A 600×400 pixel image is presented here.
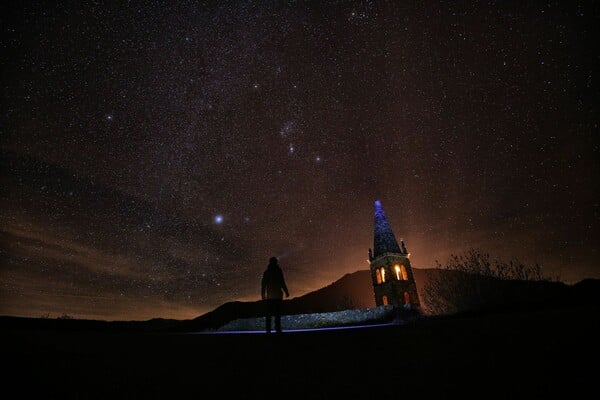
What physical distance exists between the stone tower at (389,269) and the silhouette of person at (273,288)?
1144 inches

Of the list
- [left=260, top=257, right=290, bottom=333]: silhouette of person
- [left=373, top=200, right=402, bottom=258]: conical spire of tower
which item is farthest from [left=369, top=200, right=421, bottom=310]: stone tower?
[left=260, top=257, right=290, bottom=333]: silhouette of person

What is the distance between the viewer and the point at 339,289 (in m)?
158

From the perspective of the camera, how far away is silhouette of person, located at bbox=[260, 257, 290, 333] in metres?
7.83

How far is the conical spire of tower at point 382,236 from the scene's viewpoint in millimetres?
35375

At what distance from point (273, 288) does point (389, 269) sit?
29.6 metres

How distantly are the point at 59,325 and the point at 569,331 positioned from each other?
12444 millimetres

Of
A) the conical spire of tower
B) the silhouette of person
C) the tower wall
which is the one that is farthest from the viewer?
the conical spire of tower

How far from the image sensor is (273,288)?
793 centimetres

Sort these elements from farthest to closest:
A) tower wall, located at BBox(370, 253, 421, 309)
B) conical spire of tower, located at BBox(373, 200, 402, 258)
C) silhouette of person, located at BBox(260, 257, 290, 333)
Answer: conical spire of tower, located at BBox(373, 200, 402, 258), tower wall, located at BBox(370, 253, 421, 309), silhouette of person, located at BBox(260, 257, 290, 333)

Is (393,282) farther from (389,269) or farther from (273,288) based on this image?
(273,288)

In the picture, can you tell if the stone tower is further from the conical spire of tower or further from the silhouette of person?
the silhouette of person

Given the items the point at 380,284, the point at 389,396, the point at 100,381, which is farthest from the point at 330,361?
the point at 380,284

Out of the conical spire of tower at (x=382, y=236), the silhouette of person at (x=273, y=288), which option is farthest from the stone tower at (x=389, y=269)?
the silhouette of person at (x=273, y=288)

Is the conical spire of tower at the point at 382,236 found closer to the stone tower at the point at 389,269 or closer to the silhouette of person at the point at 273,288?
the stone tower at the point at 389,269
